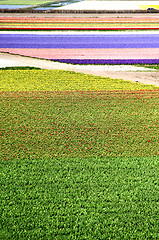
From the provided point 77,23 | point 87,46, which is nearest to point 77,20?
point 77,23

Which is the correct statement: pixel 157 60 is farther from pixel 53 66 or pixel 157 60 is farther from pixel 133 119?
pixel 133 119

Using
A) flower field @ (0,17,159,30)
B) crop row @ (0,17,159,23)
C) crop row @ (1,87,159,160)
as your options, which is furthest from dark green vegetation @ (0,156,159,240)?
crop row @ (0,17,159,23)

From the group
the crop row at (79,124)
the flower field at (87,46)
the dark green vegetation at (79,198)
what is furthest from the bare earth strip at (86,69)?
the dark green vegetation at (79,198)

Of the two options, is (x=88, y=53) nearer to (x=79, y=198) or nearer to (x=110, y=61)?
(x=110, y=61)

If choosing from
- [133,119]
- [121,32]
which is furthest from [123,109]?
[121,32]

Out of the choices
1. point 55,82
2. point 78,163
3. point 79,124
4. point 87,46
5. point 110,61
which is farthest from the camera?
point 87,46

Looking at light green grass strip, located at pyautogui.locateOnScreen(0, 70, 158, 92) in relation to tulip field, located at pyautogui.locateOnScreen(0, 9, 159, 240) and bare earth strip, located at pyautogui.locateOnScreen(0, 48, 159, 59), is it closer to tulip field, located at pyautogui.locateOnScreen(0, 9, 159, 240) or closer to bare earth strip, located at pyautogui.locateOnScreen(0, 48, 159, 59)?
tulip field, located at pyautogui.locateOnScreen(0, 9, 159, 240)
